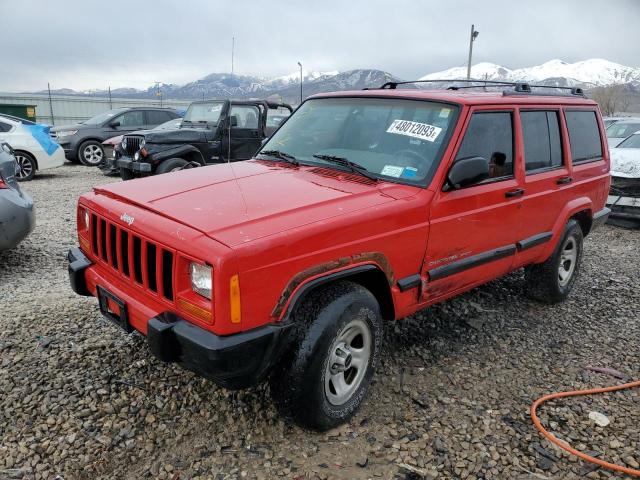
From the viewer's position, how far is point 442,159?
3312 mm

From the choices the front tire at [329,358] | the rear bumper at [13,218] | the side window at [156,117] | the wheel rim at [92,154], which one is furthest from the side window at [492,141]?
the wheel rim at [92,154]

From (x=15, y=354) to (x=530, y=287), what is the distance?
4369mm

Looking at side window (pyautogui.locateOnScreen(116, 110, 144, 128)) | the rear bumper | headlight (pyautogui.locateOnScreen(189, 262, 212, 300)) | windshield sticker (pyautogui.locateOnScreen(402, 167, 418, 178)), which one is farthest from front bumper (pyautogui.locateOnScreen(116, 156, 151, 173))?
headlight (pyautogui.locateOnScreen(189, 262, 212, 300))

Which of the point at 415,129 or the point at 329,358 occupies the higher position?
the point at 415,129

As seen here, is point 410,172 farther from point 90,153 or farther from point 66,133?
point 66,133

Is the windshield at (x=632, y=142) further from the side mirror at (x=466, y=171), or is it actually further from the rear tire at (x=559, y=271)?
the side mirror at (x=466, y=171)

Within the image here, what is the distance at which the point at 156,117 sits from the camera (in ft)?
48.7

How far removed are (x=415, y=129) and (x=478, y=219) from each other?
0.76 m

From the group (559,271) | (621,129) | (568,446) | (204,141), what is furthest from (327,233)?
(621,129)

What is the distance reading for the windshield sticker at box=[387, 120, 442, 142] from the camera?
3.46 metres

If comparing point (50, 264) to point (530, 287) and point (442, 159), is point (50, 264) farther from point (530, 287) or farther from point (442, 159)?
point (530, 287)

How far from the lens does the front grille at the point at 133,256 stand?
2.60 metres

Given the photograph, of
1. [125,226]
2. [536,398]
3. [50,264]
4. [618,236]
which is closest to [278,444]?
[125,226]

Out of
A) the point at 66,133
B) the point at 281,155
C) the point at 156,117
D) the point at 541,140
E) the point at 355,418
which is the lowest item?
the point at 355,418
